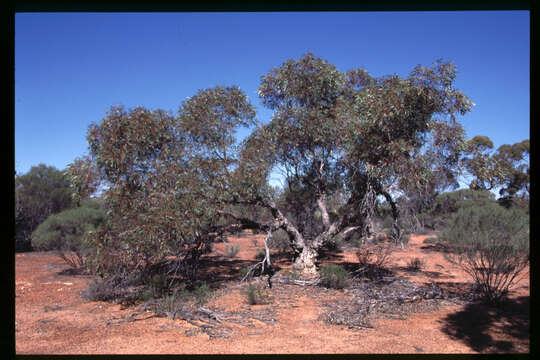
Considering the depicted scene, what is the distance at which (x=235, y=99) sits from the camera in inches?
375

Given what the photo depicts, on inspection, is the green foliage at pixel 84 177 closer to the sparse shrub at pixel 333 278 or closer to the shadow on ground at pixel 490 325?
the sparse shrub at pixel 333 278

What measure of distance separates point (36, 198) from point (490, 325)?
21.6 meters

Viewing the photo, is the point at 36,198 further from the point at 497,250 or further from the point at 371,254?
the point at 497,250

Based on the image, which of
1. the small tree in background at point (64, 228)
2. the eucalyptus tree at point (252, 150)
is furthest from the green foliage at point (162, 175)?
the small tree in background at point (64, 228)

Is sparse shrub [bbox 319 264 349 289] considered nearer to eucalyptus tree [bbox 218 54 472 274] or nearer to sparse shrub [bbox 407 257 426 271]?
eucalyptus tree [bbox 218 54 472 274]

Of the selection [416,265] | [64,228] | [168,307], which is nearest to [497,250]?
[416,265]

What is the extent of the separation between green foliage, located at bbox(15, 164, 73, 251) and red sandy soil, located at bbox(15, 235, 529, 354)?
1182 cm

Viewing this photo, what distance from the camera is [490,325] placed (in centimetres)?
605

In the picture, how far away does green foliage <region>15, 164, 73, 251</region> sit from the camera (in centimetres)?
1847

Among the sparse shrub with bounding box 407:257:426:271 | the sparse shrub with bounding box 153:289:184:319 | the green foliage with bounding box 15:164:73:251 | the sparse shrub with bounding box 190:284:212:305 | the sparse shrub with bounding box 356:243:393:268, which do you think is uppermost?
the green foliage with bounding box 15:164:73:251

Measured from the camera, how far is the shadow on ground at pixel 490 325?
5.17m

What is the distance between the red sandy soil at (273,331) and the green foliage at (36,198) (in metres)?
11.8

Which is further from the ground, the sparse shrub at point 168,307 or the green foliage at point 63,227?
the green foliage at point 63,227

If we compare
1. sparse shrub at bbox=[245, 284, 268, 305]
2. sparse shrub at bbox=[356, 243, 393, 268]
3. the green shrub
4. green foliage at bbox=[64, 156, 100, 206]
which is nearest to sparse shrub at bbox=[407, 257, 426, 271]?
the green shrub
